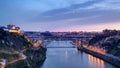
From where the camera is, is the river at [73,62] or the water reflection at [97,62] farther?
the water reflection at [97,62]

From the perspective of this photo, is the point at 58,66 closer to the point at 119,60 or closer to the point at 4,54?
the point at 119,60

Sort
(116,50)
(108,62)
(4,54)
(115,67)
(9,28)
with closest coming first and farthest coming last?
(4,54) → (115,67) → (108,62) → (116,50) → (9,28)

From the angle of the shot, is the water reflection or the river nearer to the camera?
the river

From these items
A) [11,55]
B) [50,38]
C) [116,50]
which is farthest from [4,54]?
[50,38]

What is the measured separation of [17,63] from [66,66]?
1696 centimetres

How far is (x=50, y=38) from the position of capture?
14575cm

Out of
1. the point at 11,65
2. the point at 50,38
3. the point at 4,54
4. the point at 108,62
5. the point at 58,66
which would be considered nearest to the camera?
the point at 11,65

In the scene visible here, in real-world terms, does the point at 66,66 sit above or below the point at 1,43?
below

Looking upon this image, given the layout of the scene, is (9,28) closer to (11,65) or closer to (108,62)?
(108,62)

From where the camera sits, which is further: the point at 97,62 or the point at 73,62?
the point at 73,62

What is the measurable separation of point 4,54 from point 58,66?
13.8 m

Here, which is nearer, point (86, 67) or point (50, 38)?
point (86, 67)

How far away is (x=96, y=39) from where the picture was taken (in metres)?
108

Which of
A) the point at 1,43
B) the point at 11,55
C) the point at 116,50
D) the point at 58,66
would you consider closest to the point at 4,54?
the point at 11,55
